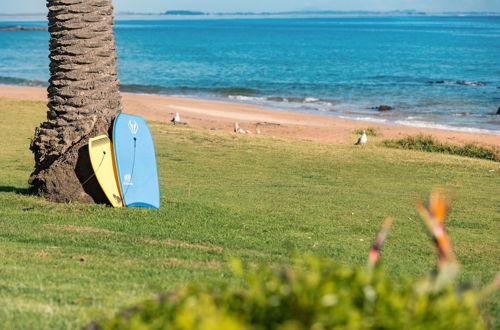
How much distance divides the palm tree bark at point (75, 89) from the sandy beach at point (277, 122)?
1259cm

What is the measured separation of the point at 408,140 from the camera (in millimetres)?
19344

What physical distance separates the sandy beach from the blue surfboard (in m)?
12.4

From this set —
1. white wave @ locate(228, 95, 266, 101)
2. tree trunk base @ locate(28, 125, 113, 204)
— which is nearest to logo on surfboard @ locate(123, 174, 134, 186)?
tree trunk base @ locate(28, 125, 113, 204)

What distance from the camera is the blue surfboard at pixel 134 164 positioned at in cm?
1027

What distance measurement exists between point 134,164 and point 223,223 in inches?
68.5

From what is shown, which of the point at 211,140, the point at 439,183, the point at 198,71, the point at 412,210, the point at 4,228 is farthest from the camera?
the point at 198,71

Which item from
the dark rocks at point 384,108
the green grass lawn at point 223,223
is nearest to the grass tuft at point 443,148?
the green grass lawn at point 223,223

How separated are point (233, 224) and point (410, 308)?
6711 mm

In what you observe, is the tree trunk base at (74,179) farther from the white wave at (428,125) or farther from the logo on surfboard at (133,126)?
the white wave at (428,125)

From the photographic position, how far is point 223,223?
9.59 metres

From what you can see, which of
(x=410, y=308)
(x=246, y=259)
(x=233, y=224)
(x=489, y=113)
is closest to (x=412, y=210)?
(x=233, y=224)

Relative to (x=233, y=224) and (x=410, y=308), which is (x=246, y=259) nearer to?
(x=233, y=224)

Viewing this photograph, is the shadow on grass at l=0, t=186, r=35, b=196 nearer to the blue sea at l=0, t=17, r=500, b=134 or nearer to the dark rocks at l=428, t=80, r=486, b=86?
the blue sea at l=0, t=17, r=500, b=134

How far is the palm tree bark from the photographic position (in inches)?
412
